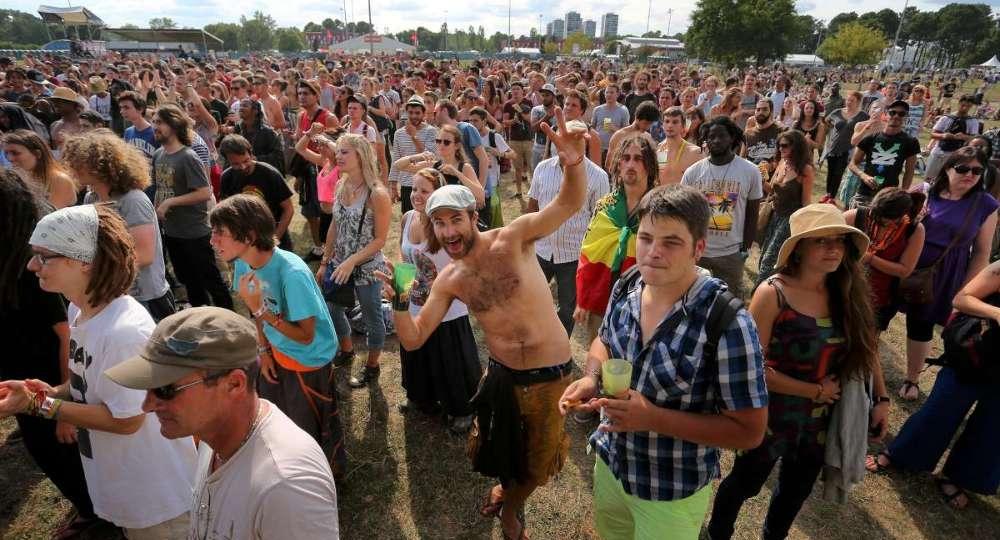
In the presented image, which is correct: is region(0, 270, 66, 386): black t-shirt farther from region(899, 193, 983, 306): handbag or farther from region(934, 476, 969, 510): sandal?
region(899, 193, 983, 306): handbag

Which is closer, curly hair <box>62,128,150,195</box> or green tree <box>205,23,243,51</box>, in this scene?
curly hair <box>62,128,150,195</box>

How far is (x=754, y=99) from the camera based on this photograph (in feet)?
34.6

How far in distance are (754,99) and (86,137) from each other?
11.1 meters

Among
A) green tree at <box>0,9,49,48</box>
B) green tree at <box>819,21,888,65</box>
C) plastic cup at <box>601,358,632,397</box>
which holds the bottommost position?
plastic cup at <box>601,358,632,397</box>

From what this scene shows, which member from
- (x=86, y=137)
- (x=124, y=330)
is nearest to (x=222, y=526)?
(x=124, y=330)

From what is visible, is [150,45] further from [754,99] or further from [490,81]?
[754,99]

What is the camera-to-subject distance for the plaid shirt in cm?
177

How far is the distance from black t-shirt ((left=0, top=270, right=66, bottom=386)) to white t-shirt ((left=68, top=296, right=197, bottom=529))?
0.45 meters

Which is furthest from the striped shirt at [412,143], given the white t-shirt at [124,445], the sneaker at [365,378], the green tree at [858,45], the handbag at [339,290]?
the green tree at [858,45]

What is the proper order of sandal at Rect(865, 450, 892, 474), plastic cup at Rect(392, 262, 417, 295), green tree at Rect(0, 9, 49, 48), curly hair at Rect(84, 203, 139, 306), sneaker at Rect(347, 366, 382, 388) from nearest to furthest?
curly hair at Rect(84, 203, 139, 306)
plastic cup at Rect(392, 262, 417, 295)
sandal at Rect(865, 450, 892, 474)
sneaker at Rect(347, 366, 382, 388)
green tree at Rect(0, 9, 49, 48)

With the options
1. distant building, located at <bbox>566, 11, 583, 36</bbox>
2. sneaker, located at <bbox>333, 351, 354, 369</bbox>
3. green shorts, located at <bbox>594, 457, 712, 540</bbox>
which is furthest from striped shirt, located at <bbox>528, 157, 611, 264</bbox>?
distant building, located at <bbox>566, 11, 583, 36</bbox>

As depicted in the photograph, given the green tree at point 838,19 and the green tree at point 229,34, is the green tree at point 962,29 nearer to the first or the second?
the green tree at point 838,19

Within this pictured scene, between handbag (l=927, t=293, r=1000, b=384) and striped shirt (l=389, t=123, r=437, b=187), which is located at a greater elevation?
striped shirt (l=389, t=123, r=437, b=187)

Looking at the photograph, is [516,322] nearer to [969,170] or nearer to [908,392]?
[969,170]
